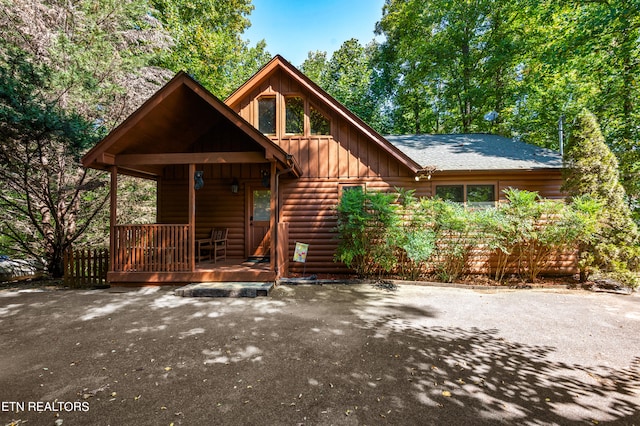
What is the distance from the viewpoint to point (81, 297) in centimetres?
617

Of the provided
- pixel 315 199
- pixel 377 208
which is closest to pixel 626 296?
pixel 377 208

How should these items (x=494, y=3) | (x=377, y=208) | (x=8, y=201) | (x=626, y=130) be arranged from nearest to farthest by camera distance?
1. (x=377, y=208)
2. (x=8, y=201)
3. (x=626, y=130)
4. (x=494, y=3)

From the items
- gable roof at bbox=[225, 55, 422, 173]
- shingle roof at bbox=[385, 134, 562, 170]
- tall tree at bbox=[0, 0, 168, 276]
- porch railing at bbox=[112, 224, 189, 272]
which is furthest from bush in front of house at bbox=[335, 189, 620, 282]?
tall tree at bbox=[0, 0, 168, 276]

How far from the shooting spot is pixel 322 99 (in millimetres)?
8602

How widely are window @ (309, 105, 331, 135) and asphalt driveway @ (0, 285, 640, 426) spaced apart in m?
5.46

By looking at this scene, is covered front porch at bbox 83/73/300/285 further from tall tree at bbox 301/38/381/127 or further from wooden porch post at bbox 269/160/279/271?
tall tree at bbox 301/38/381/127

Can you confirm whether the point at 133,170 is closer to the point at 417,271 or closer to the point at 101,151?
the point at 101,151

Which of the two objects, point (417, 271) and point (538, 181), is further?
point (538, 181)

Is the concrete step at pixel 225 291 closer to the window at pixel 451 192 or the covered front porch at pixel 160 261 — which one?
the covered front porch at pixel 160 261

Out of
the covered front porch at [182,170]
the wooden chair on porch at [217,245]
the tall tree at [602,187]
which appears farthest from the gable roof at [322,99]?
the tall tree at [602,187]

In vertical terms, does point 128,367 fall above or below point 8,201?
below

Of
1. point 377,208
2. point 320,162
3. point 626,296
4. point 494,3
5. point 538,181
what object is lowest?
point 626,296

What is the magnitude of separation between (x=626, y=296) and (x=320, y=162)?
828 centimetres

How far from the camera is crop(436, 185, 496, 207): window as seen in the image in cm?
875
